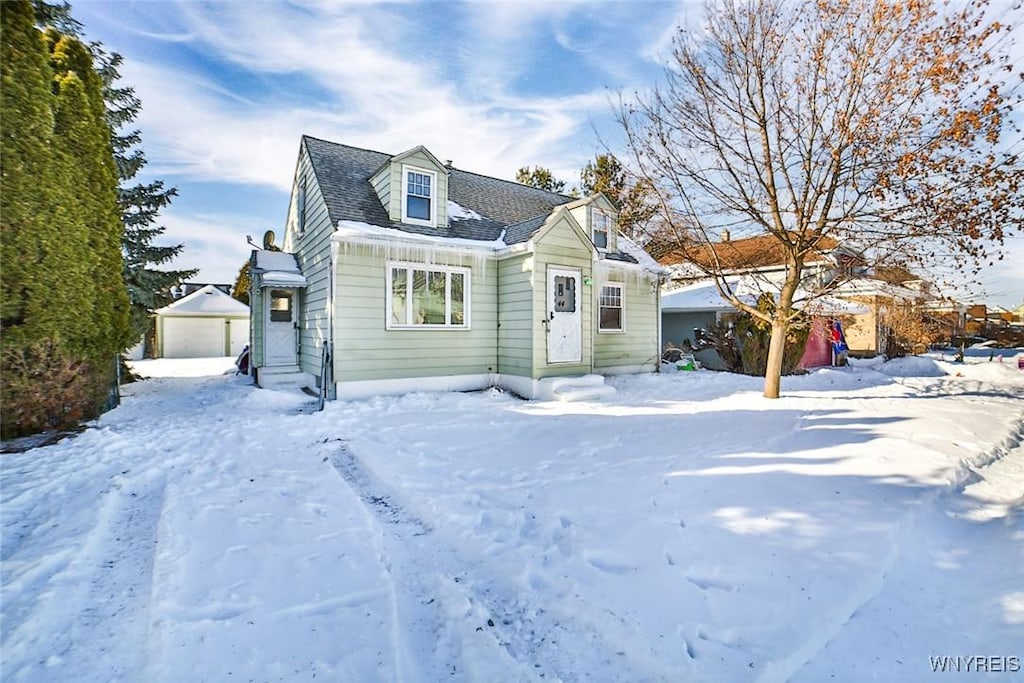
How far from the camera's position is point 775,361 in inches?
366

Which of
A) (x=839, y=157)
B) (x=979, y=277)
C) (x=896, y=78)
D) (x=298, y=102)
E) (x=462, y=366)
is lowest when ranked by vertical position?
(x=462, y=366)

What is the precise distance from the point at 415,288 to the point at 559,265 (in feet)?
10.0

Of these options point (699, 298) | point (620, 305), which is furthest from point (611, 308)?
point (699, 298)

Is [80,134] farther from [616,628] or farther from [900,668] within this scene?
[900,668]

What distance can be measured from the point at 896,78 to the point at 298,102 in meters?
11.3

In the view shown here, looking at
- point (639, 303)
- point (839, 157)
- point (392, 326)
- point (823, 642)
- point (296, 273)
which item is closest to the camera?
point (823, 642)

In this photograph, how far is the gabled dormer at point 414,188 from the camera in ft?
31.6

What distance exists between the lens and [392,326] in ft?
30.2

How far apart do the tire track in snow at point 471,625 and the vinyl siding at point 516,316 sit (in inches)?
249

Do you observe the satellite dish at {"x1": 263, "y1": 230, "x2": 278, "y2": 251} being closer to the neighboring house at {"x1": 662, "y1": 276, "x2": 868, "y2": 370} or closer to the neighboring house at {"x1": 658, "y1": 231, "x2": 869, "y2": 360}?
the neighboring house at {"x1": 658, "y1": 231, "x2": 869, "y2": 360}

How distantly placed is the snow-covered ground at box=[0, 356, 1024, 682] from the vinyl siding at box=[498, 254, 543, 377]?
3.67 meters

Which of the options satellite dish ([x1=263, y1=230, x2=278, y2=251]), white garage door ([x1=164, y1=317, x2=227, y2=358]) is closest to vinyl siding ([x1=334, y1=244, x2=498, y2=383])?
satellite dish ([x1=263, y1=230, x2=278, y2=251])

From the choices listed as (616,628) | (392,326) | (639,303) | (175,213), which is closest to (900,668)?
(616,628)

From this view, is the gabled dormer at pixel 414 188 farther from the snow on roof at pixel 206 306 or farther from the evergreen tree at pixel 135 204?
the snow on roof at pixel 206 306
